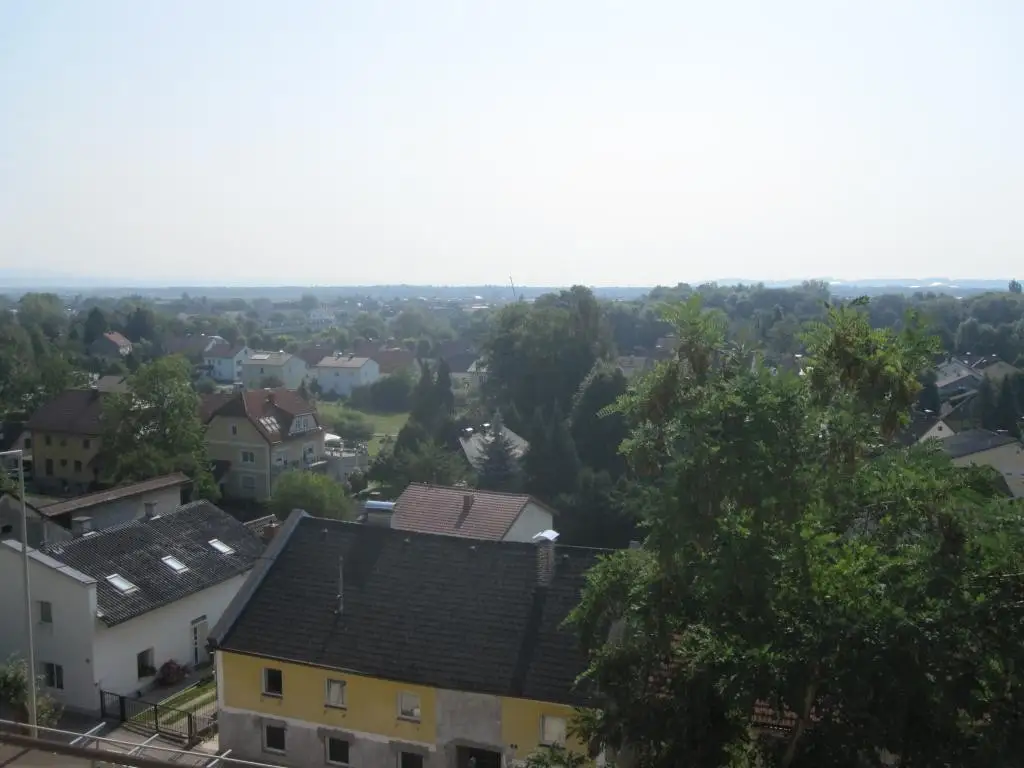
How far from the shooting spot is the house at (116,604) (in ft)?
67.6

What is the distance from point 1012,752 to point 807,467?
2.77 meters

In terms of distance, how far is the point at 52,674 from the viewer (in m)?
21.0

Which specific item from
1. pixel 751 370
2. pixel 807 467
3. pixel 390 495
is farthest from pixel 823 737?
pixel 390 495

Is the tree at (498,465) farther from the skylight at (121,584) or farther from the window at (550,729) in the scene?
the window at (550,729)

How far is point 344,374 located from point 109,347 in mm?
27048

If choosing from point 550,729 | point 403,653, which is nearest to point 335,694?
point 403,653

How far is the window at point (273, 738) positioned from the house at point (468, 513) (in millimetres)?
8182

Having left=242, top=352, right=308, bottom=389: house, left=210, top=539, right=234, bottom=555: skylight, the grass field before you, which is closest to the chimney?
left=210, top=539, right=234, bottom=555: skylight

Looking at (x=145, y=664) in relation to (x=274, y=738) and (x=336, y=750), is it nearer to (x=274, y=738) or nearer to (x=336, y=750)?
(x=274, y=738)

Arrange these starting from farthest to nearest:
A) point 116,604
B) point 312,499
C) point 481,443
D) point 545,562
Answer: point 481,443 → point 312,499 → point 116,604 → point 545,562

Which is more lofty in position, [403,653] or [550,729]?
[403,653]

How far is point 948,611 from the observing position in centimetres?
786

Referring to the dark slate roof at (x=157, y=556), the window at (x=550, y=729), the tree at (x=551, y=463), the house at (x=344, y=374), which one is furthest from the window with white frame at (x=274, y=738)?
the house at (x=344, y=374)

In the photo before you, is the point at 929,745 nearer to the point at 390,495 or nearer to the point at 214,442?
the point at 390,495
